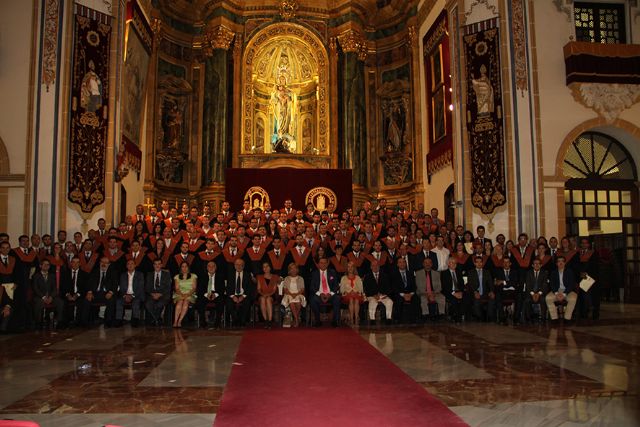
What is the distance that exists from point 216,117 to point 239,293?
430 inches

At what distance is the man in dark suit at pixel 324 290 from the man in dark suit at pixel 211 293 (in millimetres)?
1476

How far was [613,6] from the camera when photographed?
13703mm

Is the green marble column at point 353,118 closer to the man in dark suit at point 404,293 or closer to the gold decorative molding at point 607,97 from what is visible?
the gold decorative molding at point 607,97

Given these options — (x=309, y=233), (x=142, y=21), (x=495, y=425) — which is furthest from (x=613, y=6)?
(x=495, y=425)

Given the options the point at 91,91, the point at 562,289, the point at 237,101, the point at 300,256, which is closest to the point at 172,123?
the point at 237,101

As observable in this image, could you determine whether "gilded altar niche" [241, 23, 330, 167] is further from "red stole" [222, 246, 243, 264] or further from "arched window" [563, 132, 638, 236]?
"red stole" [222, 246, 243, 264]

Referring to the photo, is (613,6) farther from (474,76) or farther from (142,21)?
(142,21)

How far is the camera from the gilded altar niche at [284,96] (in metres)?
19.6

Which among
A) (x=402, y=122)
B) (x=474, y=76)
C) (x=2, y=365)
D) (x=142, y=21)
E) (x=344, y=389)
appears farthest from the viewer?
(x=402, y=122)

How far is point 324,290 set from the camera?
30.7 ft

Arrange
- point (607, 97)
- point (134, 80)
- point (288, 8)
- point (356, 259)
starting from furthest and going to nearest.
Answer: point (288, 8) < point (134, 80) < point (607, 97) < point (356, 259)

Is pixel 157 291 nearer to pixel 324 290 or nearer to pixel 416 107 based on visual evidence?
pixel 324 290

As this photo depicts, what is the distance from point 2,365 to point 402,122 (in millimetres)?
15226

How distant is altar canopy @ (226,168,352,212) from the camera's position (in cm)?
1584
